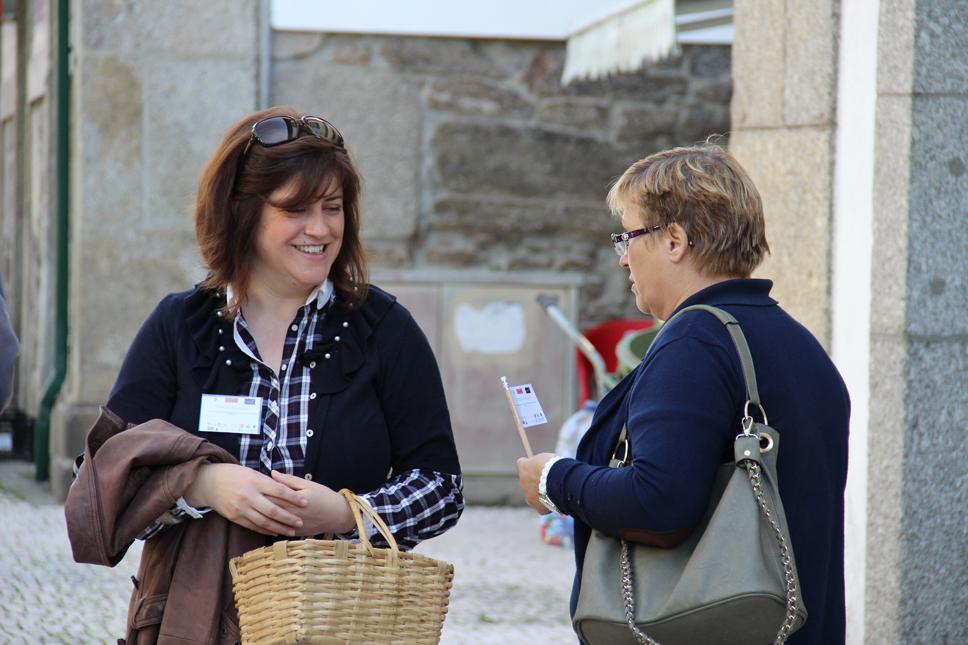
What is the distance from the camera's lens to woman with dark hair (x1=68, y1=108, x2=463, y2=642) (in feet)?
8.46

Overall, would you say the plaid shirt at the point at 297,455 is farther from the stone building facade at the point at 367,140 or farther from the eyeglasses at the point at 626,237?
the stone building facade at the point at 367,140

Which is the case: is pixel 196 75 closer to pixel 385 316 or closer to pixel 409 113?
pixel 409 113

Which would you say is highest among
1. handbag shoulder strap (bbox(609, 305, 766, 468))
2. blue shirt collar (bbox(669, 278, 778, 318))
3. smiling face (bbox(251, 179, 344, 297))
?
smiling face (bbox(251, 179, 344, 297))

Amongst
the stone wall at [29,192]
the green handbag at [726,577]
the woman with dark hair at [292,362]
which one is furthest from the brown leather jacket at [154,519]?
the stone wall at [29,192]

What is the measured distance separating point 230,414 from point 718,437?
908 mm

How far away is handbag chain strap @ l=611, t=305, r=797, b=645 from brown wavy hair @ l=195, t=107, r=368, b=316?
31.0 inches

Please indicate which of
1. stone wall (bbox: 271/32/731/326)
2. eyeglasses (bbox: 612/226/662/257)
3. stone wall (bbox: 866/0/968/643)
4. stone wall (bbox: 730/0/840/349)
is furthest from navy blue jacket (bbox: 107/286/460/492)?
stone wall (bbox: 271/32/731/326)

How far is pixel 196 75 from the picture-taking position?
761cm

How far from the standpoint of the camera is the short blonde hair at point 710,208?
237cm

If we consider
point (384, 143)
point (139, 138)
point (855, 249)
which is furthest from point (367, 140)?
point (855, 249)

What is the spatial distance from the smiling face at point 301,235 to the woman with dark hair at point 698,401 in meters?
0.56

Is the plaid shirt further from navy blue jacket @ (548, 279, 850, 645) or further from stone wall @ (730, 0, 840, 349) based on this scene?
stone wall @ (730, 0, 840, 349)

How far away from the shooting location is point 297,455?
259 cm

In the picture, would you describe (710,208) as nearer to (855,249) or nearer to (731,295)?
(731,295)
